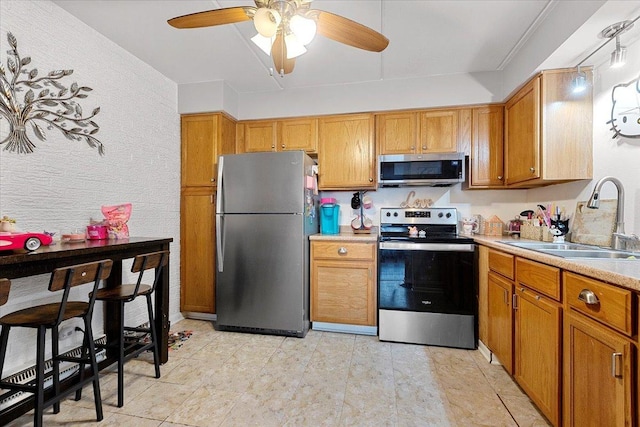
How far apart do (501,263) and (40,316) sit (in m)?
2.63

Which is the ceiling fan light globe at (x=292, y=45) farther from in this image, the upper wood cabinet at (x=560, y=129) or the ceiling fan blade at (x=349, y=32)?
the upper wood cabinet at (x=560, y=129)

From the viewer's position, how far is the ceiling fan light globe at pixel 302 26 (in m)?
1.34

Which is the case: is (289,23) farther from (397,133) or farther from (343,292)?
(343,292)

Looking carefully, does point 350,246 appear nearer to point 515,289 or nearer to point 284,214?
point 284,214

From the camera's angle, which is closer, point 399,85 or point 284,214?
point 284,214

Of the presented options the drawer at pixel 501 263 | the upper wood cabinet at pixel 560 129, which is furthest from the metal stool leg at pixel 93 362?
the upper wood cabinet at pixel 560 129

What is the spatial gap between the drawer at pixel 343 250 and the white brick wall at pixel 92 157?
1.49 meters

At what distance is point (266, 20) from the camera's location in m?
1.34

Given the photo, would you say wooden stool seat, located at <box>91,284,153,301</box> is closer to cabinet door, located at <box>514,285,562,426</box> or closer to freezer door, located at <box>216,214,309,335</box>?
freezer door, located at <box>216,214,309,335</box>

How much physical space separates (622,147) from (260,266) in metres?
2.69

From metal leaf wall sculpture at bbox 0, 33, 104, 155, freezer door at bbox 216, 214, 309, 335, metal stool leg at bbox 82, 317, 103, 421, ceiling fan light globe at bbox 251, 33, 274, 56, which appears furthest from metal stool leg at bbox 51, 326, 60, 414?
ceiling fan light globe at bbox 251, 33, 274, 56

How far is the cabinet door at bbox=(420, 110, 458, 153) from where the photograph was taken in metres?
2.77

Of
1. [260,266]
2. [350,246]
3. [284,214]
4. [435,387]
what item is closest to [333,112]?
[284,214]

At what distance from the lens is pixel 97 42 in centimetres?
213
